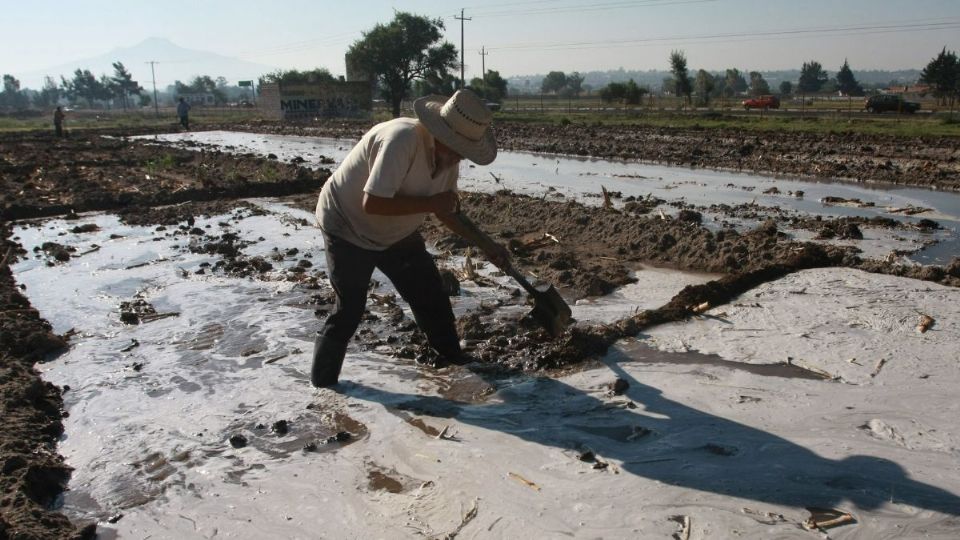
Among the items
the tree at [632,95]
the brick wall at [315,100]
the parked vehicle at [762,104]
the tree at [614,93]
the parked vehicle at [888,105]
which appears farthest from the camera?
the tree at [614,93]

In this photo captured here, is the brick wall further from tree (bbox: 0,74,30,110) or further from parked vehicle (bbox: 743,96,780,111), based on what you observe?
tree (bbox: 0,74,30,110)

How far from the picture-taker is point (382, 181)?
3.58 metres

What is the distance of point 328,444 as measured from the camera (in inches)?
147

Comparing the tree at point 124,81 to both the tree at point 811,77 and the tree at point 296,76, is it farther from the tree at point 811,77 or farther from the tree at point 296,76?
the tree at point 811,77

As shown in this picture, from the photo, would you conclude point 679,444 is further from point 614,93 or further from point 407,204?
point 614,93

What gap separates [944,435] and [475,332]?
8.96ft

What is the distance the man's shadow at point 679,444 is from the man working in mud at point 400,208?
0.48 metres

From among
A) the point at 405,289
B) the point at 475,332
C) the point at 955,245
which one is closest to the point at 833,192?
the point at 955,245

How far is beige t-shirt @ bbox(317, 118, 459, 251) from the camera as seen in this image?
3602 millimetres

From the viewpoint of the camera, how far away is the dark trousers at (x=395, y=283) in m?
4.06

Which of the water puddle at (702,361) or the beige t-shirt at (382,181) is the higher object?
the beige t-shirt at (382,181)

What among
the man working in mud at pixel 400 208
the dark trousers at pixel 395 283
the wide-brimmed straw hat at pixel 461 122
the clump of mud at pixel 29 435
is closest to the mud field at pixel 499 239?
the clump of mud at pixel 29 435

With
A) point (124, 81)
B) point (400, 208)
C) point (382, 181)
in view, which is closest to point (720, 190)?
point (400, 208)

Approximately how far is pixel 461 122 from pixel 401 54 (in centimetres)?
3639
